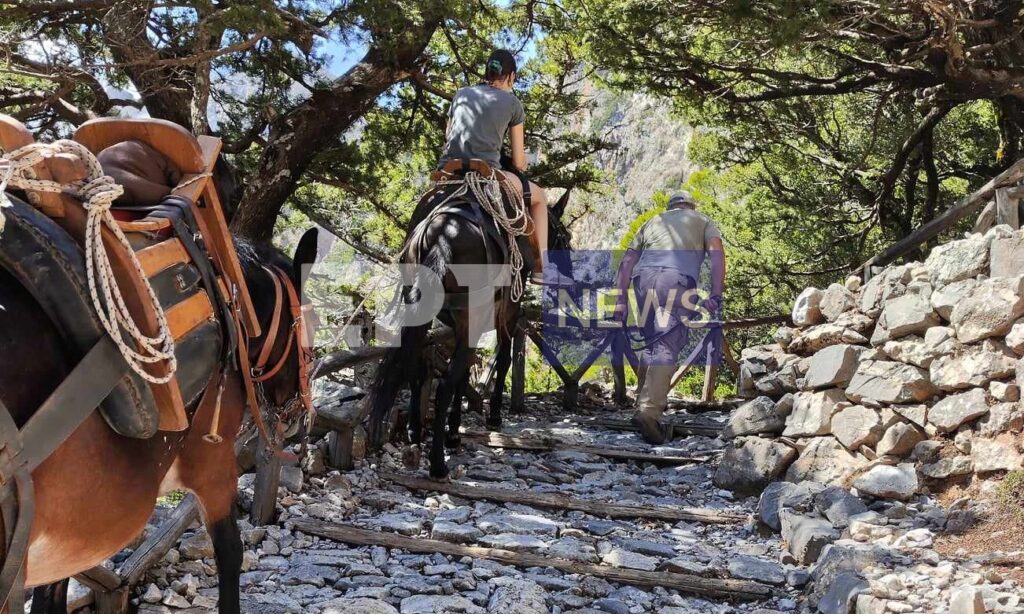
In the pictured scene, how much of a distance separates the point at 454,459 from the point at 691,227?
3.17m

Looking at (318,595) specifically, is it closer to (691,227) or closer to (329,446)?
(329,446)

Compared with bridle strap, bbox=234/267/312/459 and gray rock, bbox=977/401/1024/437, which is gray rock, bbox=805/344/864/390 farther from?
bridle strap, bbox=234/267/312/459

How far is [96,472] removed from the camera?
2156 mm

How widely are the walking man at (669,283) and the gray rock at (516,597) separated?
4.12 metres

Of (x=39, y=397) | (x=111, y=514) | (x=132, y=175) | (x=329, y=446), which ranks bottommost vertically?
(x=329, y=446)

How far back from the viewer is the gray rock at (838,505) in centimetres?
476

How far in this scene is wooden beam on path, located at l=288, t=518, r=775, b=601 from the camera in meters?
4.07

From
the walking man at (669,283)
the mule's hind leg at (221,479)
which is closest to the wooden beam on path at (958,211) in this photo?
the walking man at (669,283)

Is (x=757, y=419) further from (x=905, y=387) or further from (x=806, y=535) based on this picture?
(x=806, y=535)

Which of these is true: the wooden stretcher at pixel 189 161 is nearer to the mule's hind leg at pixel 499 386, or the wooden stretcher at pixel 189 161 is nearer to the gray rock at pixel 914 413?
the gray rock at pixel 914 413

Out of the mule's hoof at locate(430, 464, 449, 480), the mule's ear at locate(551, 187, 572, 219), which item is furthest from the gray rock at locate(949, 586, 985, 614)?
the mule's ear at locate(551, 187, 572, 219)

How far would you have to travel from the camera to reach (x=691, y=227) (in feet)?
25.9

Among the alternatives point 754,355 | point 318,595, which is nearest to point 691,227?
point 754,355

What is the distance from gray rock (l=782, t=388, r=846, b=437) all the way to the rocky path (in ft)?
2.30
